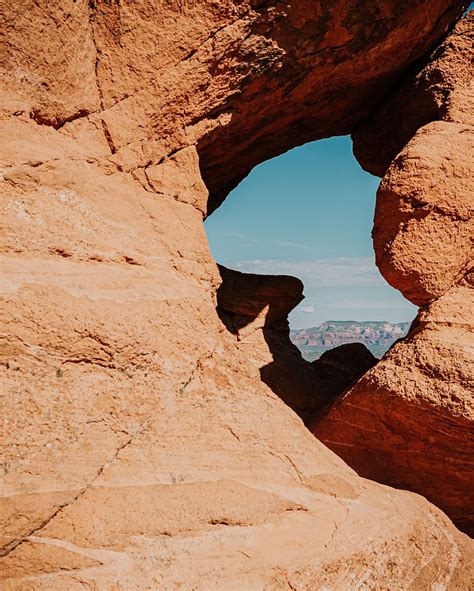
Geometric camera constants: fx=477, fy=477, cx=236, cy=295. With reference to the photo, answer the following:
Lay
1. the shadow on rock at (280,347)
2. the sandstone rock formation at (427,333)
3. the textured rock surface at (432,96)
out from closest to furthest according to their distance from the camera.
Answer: the sandstone rock formation at (427,333) < the textured rock surface at (432,96) < the shadow on rock at (280,347)

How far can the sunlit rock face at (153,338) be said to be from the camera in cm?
325

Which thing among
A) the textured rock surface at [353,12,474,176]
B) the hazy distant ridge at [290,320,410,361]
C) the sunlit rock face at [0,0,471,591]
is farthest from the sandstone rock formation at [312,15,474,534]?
the hazy distant ridge at [290,320,410,361]

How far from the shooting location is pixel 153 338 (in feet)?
12.9

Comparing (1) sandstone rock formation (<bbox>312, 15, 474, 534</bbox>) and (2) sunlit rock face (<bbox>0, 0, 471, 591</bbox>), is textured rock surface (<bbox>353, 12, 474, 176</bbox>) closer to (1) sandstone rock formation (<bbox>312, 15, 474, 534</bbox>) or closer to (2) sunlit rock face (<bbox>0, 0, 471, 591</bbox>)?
(1) sandstone rock formation (<bbox>312, 15, 474, 534</bbox>)

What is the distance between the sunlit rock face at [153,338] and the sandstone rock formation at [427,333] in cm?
54

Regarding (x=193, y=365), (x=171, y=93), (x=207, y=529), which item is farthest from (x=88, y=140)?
(x=207, y=529)

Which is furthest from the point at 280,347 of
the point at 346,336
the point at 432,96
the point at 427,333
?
the point at 346,336

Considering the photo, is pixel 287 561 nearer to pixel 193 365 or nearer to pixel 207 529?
pixel 207 529

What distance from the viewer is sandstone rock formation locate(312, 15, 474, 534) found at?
4688 millimetres

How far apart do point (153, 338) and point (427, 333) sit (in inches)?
109

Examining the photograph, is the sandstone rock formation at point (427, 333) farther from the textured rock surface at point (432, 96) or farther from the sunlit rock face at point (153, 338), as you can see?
the sunlit rock face at point (153, 338)

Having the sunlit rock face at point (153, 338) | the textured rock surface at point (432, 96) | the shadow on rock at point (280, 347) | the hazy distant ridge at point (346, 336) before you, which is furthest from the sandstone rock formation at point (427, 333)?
the hazy distant ridge at point (346, 336)

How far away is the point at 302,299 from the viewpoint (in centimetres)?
876

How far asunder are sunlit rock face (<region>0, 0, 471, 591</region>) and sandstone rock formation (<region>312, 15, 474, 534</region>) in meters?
0.54
